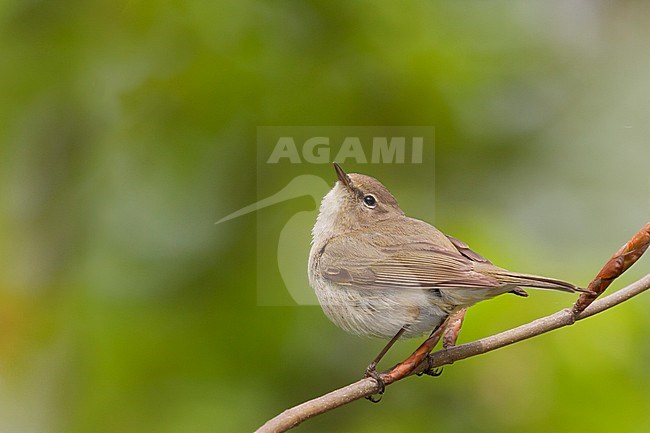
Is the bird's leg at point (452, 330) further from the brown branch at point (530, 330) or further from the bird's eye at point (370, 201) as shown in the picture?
the bird's eye at point (370, 201)

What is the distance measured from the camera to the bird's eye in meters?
1.97

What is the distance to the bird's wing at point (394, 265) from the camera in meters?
1.53

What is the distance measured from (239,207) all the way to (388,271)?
0.95m

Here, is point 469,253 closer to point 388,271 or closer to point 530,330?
point 388,271

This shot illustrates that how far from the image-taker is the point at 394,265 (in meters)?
1.71

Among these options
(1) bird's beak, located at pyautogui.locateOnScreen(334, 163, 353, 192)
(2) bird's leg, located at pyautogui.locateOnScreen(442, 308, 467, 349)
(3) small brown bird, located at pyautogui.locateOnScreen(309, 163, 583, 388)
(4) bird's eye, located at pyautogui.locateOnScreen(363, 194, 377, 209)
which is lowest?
(2) bird's leg, located at pyautogui.locateOnScreen(442, 308, 467, 349)

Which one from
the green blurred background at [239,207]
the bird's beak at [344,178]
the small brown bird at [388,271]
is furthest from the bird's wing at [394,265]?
the green blurred background at [239,207]

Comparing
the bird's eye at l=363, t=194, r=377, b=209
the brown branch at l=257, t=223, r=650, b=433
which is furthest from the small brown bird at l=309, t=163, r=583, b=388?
the brown branch at l=257, t=223, r=650, b=433

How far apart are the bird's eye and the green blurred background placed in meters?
0.17

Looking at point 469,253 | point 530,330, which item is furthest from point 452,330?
point 530,330

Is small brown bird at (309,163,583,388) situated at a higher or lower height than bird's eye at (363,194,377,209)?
lower

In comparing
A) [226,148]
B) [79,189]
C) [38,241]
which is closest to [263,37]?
[226,148]

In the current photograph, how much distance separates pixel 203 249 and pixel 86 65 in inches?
28.8

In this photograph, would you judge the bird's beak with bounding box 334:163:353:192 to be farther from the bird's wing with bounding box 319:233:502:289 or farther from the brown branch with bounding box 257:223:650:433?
the brown branch with bounding box 257:223:650:433
